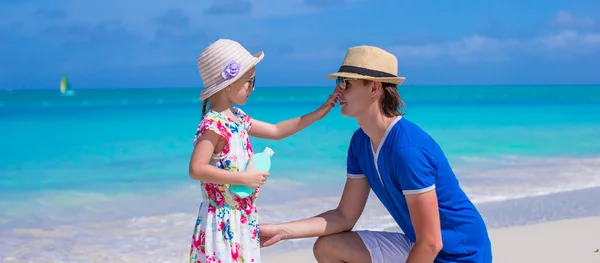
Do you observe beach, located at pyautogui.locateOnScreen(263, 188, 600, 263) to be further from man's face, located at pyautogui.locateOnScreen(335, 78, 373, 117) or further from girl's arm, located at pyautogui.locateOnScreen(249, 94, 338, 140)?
man's face, located at pyautogui.locateOnScreen(335, 78, 373, 117)

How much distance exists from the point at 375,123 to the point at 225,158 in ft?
2.18

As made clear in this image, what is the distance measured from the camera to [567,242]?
5137mm

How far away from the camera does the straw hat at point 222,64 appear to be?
10.6ft

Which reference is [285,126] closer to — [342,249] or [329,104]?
[329,104]

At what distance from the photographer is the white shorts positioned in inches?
130

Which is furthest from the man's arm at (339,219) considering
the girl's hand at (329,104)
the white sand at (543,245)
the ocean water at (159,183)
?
the ocean water at (159,183)

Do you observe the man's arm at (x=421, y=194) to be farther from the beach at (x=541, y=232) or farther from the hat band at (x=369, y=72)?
the beach at (x=541, y=232)

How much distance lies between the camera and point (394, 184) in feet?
9.72

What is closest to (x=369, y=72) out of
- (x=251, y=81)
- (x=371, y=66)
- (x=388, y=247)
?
(x=371, y=66)

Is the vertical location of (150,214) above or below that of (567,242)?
above

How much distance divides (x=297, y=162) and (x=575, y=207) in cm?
495

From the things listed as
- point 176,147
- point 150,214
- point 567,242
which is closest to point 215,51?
point 567,242

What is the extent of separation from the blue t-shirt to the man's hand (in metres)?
0.51

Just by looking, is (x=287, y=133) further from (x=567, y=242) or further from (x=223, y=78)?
(x=567, y=242)
